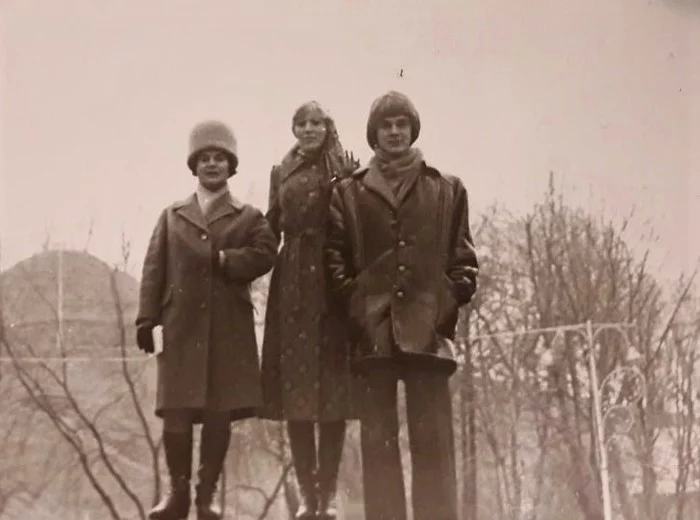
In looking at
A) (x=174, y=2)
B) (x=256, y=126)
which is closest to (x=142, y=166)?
(x=256, y=126)

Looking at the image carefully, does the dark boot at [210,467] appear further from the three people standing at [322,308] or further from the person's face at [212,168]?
the person's face at [212,168]

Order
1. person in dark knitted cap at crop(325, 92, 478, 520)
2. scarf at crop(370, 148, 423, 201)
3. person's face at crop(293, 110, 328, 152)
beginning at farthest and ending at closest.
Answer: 1. person's face at crop(293, 110, 328, 152)
2. scarf at crop(370, 148, 423, 201)
3. person in dark knitted cap at crop(325, 92, 478, 520)

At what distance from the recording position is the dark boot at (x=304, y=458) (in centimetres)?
170

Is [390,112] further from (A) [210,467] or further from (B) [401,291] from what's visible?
(A) [210,467]

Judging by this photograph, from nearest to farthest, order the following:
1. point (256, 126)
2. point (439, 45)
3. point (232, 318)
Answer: point (232, 318) < point (256, 126) < point (439, 45)

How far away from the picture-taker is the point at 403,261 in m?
1.67

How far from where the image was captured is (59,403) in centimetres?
186

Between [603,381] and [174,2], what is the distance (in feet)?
4.10

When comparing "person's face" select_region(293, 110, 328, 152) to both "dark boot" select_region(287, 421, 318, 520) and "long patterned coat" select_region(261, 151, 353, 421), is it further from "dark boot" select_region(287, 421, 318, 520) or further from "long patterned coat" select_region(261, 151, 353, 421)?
"dark boot" select_region(287, 421, 318, 520)

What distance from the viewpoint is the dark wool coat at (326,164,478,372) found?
1.63 m

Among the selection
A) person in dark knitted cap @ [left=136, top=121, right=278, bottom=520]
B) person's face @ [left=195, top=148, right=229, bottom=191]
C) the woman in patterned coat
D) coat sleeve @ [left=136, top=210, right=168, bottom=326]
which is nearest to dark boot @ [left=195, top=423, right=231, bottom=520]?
person in dark knitted cap @ [left=136, top=121, right=278, bottom=520]

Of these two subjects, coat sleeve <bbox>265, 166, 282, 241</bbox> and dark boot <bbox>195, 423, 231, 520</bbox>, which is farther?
coat sleeve <bbox>265, 166, 282, 241</bbox>

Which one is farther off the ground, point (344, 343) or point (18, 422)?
point (344, 343)

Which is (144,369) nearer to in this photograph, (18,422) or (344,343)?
(18,422)
